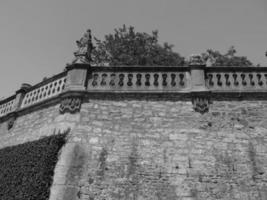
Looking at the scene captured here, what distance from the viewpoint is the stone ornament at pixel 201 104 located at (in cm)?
690

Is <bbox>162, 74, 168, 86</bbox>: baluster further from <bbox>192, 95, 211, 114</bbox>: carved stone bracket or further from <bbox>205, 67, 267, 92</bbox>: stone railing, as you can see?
<bbox>205, 67, 267, 92</bbox>: stone railing

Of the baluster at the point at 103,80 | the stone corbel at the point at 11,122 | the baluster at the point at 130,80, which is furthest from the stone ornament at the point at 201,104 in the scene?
the stone corbel at the point at 11,122

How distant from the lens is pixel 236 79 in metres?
7.33

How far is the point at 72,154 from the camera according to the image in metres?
6.37

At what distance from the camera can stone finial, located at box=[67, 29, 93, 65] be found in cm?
791

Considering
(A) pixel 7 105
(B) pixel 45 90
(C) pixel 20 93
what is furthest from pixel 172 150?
(A) pixel 7 105

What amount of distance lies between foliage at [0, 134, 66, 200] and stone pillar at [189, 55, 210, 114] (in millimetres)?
3672

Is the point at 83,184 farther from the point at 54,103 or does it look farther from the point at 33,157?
the point at 54,103

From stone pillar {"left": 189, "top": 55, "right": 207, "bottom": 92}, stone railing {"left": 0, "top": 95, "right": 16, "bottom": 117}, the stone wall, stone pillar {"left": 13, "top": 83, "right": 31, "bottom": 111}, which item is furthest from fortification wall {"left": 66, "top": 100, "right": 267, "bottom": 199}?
stone railing {"left": 0, "top": 95, "right": 16, "bottom": 117}

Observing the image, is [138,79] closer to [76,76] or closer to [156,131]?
[156,131]

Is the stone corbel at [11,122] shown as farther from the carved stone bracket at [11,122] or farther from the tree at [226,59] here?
the tree at [226,59]

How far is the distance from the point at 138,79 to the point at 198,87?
174 centimetres

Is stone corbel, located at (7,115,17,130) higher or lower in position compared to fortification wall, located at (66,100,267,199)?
higher

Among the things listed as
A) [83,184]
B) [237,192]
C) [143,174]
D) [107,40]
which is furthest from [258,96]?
[107,40]
